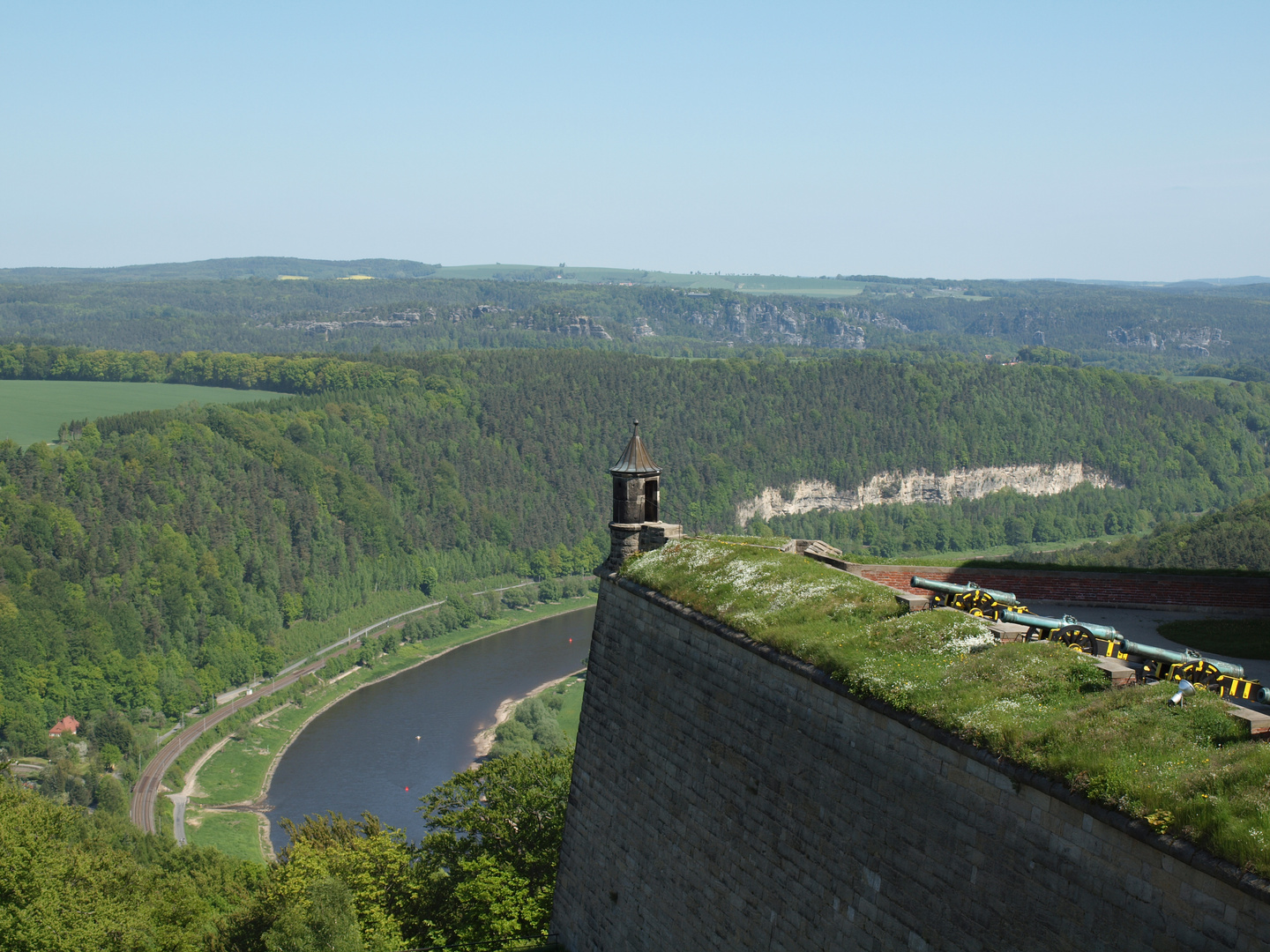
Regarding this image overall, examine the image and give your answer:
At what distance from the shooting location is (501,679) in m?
126

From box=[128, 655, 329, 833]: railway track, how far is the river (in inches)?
364

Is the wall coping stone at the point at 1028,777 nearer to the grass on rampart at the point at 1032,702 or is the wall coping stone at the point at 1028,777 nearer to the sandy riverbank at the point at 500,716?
the grass on rampart at the point at 1032,702

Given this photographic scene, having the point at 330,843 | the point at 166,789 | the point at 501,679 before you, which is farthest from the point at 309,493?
the point at 330,843

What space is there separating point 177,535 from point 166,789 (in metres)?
59.3

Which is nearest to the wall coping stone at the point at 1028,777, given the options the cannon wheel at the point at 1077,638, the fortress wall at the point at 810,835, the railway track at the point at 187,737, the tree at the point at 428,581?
the fortress wall at the point at 810,835

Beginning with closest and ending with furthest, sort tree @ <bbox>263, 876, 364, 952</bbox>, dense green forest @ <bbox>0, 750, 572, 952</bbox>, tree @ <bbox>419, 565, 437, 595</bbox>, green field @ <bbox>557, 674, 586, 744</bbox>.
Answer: tree @ <bbox>263, 876, 364, 952</bbox>
dense green forest @ <bbox>0, 750, 572, 952</bbox>
green field @ <bbox>557, 674, 586, 744</bbox>
tree @ <bbox>419, 565, 437, 595</bbox>

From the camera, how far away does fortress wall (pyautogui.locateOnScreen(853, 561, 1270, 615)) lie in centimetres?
3094

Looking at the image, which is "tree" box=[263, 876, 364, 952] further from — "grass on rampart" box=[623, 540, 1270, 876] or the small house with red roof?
the small house with red roof

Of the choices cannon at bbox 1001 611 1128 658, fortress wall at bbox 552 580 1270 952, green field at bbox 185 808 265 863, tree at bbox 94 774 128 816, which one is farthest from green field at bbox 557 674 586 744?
cannon at bbox 1001 611 1128 658

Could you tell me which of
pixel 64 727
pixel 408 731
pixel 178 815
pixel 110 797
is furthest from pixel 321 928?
pixel 64 727

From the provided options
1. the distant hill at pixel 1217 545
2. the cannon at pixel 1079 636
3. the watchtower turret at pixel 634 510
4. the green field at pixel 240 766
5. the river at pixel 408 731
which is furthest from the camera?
the distant hill at pixel 1217 545

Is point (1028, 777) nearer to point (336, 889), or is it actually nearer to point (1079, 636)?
point (1079, 636)

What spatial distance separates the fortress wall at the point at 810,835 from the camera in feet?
44.5

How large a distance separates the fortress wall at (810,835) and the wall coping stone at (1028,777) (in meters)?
0.03
